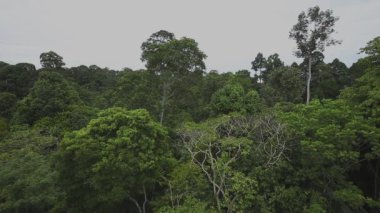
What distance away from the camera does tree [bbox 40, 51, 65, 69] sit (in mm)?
35469

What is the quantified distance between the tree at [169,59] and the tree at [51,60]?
60.4ft

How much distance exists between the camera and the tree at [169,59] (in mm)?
20203

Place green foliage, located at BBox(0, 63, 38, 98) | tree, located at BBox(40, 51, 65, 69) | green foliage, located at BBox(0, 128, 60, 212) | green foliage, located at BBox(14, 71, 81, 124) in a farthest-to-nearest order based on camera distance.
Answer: green foliage, located at BBox(0, 63, 38, 98)
tree, located at BBox(40, 51, 65, 69)
green foliage, located at BBox(14, 71, 81, 124)
green foliage, located at BBox(0, 128, 60, 212)

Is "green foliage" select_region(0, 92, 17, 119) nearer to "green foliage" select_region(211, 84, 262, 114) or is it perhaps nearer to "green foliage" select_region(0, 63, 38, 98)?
"green foliage" select_region(0, 63, 38, 98)

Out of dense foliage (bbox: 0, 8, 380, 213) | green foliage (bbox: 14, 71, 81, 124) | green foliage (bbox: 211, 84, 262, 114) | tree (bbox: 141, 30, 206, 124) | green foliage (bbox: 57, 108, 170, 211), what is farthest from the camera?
green foliage (bbox: 14, 71, 81, 124)

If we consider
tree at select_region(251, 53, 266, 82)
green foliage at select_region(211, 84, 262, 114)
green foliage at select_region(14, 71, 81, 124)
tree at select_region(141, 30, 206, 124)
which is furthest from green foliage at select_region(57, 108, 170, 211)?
tree at select_region(251, 53, 266, 82)

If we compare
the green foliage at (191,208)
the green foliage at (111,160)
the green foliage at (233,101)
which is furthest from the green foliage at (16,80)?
the green foliage at (191,208)

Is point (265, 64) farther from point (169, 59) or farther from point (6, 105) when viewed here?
point (6, 105)

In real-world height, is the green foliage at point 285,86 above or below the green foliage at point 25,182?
above

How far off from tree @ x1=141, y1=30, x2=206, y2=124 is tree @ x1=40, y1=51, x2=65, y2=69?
60.4 ft

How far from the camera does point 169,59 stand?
65.8 ft

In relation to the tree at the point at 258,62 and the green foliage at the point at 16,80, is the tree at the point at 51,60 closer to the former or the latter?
the green foliage at the point at 16,80

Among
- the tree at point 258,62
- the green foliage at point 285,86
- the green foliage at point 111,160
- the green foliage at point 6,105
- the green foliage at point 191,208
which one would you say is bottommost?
the green foliage at point 191,208

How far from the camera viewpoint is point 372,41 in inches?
645
